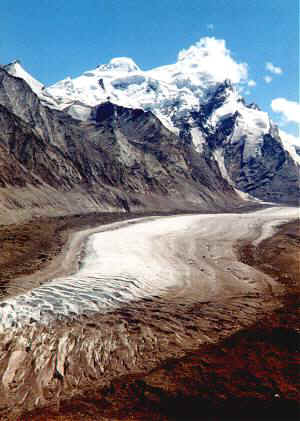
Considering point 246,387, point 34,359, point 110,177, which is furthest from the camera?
point 110,177

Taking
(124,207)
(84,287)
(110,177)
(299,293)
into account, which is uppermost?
(110,177)

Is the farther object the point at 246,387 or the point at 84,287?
the point at 84,287

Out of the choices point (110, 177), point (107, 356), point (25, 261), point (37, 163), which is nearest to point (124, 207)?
point (110, 177)

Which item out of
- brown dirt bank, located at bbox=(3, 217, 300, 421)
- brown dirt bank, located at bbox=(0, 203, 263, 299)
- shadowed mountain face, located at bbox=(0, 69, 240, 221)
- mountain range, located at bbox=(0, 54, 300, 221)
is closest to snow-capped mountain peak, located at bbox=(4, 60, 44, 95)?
mountain range, located at bbox=(0, 54, 300, 221)

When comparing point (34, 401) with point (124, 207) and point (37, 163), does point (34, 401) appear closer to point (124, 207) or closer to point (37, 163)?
point (37, 163)

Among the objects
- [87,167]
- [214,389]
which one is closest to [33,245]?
[214,389]

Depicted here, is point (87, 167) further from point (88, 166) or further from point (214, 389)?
point (214, 389)

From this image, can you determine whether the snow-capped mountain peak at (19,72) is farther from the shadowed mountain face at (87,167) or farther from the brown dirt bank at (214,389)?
the brown dirt bank at (214,389)
